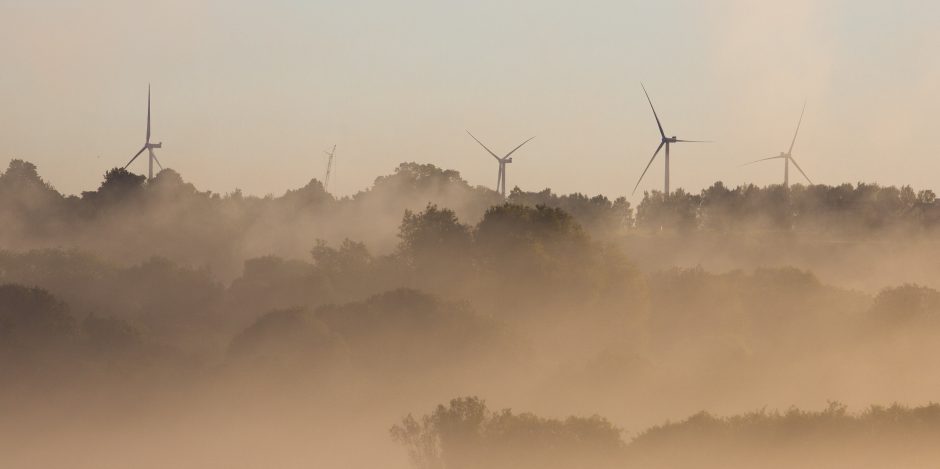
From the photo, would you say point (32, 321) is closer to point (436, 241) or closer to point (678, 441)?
point (436, 241)

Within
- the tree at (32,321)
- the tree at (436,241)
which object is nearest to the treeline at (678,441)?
the tree at (32,321)

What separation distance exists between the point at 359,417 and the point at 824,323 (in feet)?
223

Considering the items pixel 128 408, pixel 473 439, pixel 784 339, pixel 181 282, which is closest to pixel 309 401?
pixel 128 408

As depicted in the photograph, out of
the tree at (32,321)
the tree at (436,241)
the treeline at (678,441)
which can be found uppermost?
the tree at (436,241)

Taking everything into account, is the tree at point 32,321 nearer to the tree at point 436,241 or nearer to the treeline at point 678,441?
the tree at point 436,241

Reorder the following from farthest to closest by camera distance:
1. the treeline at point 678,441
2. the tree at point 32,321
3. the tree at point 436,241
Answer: the tree at point 436,241 < the tree at point 32,321 < the treeline at point 678,441

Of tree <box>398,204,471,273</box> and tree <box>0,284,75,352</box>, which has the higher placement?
tree <box>398,204,471,273</box>

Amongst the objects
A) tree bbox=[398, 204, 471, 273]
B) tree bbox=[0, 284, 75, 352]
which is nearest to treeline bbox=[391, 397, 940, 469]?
tree bbox=[0, 284, 75, 352]

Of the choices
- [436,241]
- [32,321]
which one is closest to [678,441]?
[32,321]

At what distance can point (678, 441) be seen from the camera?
9612 cm

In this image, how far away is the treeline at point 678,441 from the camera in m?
92.2

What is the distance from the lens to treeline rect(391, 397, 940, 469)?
92.2 meters

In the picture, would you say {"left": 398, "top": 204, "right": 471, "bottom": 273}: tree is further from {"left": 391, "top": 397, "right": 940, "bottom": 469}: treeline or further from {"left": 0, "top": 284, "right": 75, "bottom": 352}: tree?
{"left": 391, "top": 397, "right": 940, "bottom": 469}: treeline

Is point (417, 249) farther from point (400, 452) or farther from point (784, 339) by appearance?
point (400, 452)
